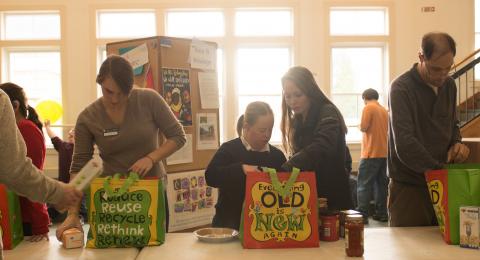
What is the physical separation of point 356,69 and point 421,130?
16.2 feet

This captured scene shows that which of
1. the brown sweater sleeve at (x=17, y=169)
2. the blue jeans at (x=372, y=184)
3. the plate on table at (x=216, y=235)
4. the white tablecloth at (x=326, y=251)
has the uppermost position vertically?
the brown sweater sleeve at (x=17, y=169)

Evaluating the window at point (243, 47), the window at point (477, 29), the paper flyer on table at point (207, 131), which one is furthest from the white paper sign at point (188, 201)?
the window at point (477, 29)

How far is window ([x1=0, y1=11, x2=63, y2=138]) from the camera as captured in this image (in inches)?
251

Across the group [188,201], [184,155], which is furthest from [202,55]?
[188,201]

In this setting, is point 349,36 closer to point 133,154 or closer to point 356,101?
point 356,101

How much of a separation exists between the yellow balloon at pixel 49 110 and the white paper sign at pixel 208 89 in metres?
3.45

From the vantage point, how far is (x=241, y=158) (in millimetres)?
2012

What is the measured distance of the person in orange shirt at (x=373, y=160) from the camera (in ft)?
16.3

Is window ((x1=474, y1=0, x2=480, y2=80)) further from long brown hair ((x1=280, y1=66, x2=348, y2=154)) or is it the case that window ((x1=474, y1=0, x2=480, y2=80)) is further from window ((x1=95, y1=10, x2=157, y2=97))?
long brown hair ((x1=280, y1=66, x2=348, y2=154))

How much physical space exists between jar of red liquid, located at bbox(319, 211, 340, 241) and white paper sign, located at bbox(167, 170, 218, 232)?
1422 millimetres

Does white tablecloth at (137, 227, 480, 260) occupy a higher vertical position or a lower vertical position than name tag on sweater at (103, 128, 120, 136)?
lower

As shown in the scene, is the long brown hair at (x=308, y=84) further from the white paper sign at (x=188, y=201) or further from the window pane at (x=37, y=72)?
the window pane at (x=37, y=72)

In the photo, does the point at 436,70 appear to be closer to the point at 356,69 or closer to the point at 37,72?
the point at 356,69

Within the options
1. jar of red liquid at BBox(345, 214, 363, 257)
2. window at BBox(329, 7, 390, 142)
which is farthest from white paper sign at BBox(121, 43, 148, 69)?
window at BBox(329, 7, 390, 142)
